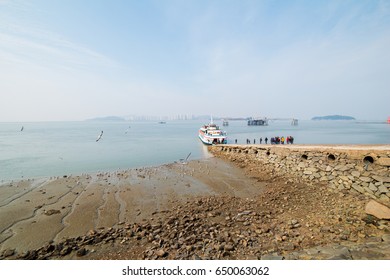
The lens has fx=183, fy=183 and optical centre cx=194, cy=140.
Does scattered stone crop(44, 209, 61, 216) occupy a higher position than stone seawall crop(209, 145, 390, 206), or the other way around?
stone seawall crop(209, 145, 390, 206)

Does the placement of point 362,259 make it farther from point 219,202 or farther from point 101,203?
point 101,203

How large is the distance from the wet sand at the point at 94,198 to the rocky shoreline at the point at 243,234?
2.71 feet

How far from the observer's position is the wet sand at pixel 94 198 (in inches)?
356

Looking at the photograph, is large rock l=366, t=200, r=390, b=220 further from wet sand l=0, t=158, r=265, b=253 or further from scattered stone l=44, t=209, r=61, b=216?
scattered stone l=44, t=209, r=61, b=216

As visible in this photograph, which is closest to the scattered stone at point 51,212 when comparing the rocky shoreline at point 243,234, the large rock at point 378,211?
the rocky shoreline at point 243,234

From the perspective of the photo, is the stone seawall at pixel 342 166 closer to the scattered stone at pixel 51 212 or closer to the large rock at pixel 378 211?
the large rock at pixel 378 211

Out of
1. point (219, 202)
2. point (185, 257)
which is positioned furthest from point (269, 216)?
point (185, 257)

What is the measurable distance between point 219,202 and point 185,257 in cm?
572

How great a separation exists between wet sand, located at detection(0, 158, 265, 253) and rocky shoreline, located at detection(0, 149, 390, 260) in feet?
2.71

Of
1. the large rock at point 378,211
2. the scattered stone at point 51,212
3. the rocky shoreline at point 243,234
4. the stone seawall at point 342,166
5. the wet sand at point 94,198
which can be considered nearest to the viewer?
the rocky shoreline at point 243,234

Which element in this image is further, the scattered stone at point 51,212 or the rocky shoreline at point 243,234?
the scattered stone at point 51,212

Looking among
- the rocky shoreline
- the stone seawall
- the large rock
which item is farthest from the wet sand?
the large rock

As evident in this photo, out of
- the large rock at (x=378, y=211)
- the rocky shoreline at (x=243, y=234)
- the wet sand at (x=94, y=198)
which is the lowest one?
the wet sand at (x=94, y=198)

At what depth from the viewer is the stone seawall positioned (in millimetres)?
11094
